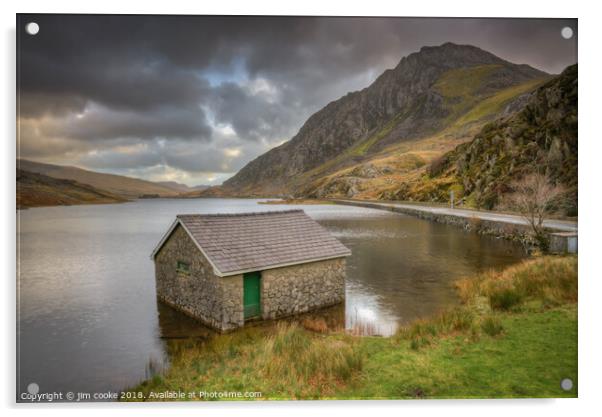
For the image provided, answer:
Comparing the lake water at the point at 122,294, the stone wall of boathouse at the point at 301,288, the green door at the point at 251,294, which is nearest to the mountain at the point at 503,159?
the lake water at the point at 122,294

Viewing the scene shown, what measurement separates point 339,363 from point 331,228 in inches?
1265

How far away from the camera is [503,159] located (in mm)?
46219

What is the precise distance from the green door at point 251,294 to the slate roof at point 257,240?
526 millimetres

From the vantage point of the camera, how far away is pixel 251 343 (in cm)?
962

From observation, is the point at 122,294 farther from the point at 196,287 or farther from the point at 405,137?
the point at 405,137

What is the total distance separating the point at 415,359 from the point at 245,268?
5.22 metres

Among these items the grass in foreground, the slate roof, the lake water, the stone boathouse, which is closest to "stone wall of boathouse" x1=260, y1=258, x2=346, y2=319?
the stone boathouse

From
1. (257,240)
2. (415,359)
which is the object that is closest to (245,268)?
(257,240)

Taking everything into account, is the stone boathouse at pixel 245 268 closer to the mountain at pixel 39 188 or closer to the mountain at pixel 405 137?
the mountain at pixel 39 188

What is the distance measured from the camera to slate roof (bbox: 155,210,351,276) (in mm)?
10875

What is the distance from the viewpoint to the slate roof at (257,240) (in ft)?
35.7

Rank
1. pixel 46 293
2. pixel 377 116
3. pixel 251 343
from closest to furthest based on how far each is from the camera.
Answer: pixel 251 343 < pixel 46 293 < pixel 377 116

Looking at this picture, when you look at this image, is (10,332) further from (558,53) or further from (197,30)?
(558,53)

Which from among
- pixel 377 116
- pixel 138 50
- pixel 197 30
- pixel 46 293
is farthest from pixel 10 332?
pixel 377 116
